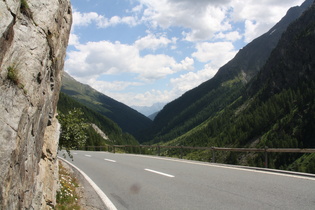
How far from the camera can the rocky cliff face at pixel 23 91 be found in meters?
4.12

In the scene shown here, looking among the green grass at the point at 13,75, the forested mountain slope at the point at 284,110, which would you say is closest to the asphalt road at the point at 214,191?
the green grass at the point at 13,75

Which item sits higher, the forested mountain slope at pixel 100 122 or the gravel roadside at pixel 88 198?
the forested mountain slope at pixel 100 122

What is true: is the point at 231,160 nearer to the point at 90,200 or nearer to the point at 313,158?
the point at 313,158

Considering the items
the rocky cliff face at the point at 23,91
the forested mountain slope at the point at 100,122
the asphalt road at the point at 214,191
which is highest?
the forested mountain slope at the point at 100,122

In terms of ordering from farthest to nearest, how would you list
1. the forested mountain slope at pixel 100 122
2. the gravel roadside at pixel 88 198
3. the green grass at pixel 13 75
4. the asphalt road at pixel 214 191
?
the forested mountain slope at pixel 100 122 < the gravel roadside at pixel 88 198 < the asphalt road at pixel 214 191 < the green grass at pixel 13 75

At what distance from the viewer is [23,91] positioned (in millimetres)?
4680

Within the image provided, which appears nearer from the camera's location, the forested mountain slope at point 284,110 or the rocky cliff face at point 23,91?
Result: the rocky cliff face at point 23,91

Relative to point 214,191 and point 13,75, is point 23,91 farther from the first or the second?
point 214,191

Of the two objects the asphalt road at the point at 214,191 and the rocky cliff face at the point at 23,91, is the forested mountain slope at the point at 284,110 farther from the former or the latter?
the rocky cliff face at the point at 23,91

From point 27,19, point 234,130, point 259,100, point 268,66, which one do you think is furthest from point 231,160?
point 268,66

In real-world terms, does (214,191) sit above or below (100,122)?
below

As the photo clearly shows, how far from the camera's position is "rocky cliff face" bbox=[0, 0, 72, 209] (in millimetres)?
4117

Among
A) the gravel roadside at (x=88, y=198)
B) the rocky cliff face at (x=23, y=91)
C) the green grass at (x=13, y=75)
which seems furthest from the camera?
the gravel roadside at (x=88, y=198)

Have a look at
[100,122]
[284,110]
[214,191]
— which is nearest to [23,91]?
[214,191]
